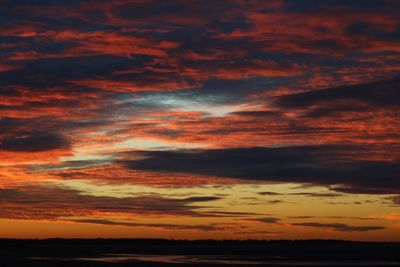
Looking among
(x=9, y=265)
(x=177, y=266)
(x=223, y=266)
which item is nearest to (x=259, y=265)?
(x=223, y=266)

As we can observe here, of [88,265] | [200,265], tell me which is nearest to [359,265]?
[200,265]

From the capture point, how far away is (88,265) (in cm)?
6544

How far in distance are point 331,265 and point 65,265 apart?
24925 mm

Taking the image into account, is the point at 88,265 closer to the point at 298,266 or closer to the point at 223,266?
the point at 223,266

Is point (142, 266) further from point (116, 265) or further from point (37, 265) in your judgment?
point (37, 265)

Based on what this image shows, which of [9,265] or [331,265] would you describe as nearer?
[9,265]

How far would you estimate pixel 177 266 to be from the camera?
6712 cm

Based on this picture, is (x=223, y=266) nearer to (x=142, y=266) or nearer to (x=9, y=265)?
(x=142, y=266)

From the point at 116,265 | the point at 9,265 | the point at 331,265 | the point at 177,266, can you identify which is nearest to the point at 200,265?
the point at 177,266

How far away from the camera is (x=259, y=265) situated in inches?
2657

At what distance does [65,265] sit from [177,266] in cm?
1042

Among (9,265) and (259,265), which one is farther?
(259,265)

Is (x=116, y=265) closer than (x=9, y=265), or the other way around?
(x=9, y=265)

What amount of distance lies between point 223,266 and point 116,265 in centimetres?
1009
